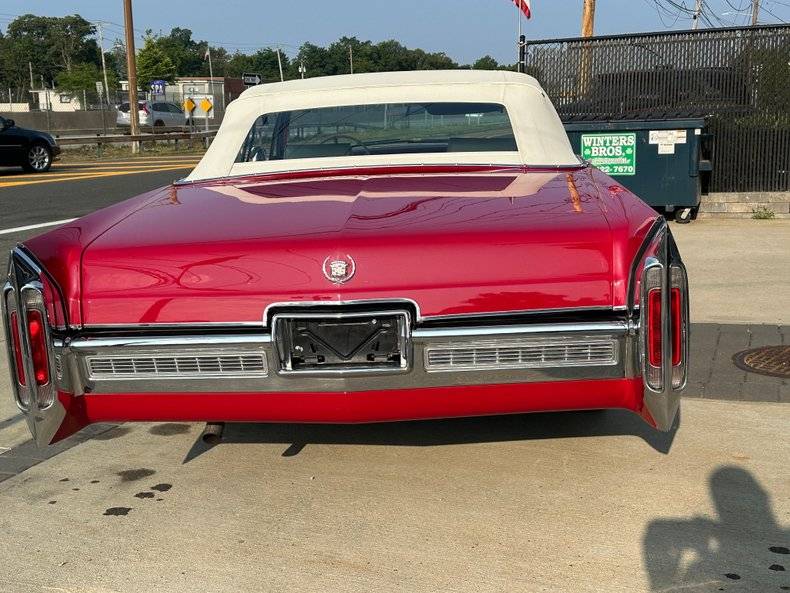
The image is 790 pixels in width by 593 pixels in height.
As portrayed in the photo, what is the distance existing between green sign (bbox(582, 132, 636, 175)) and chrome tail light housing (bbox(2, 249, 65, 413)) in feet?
27.7

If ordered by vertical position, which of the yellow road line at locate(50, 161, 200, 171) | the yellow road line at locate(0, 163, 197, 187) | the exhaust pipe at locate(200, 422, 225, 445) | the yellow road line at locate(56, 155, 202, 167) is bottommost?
the yellow road line at locate(56, 155, 202, 167)

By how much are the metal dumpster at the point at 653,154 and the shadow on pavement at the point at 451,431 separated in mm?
6803

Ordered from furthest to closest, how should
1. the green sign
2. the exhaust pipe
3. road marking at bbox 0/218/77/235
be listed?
1. road marking at bbox 0/218/77/235
2. the green sign
3. the exhaust pipe

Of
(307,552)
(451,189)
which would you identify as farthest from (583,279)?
(307,552)

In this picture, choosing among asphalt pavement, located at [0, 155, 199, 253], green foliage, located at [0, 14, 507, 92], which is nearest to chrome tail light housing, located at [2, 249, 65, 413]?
asphalt pavement, located at [0, 155, 199, 253]

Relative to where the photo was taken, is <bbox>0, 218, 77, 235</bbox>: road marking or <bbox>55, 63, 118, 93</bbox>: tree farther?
<bbox>55, 63, 118, 93</bbox>: tree

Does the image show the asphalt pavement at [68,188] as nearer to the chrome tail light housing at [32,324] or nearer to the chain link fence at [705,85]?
the chain link fence at [705,85]

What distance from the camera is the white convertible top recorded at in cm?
456

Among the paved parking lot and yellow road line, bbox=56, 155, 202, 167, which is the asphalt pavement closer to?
yellow road line, bbox=56, 155, 202, 167

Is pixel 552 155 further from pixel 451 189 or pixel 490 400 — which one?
pixel 490 400

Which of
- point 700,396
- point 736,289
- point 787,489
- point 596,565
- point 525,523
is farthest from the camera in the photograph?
point 736,289

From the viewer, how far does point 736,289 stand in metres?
7.61

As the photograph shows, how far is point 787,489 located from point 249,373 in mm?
1998

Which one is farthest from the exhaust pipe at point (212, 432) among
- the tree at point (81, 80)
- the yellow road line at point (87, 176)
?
the tree at point (81, 80)
